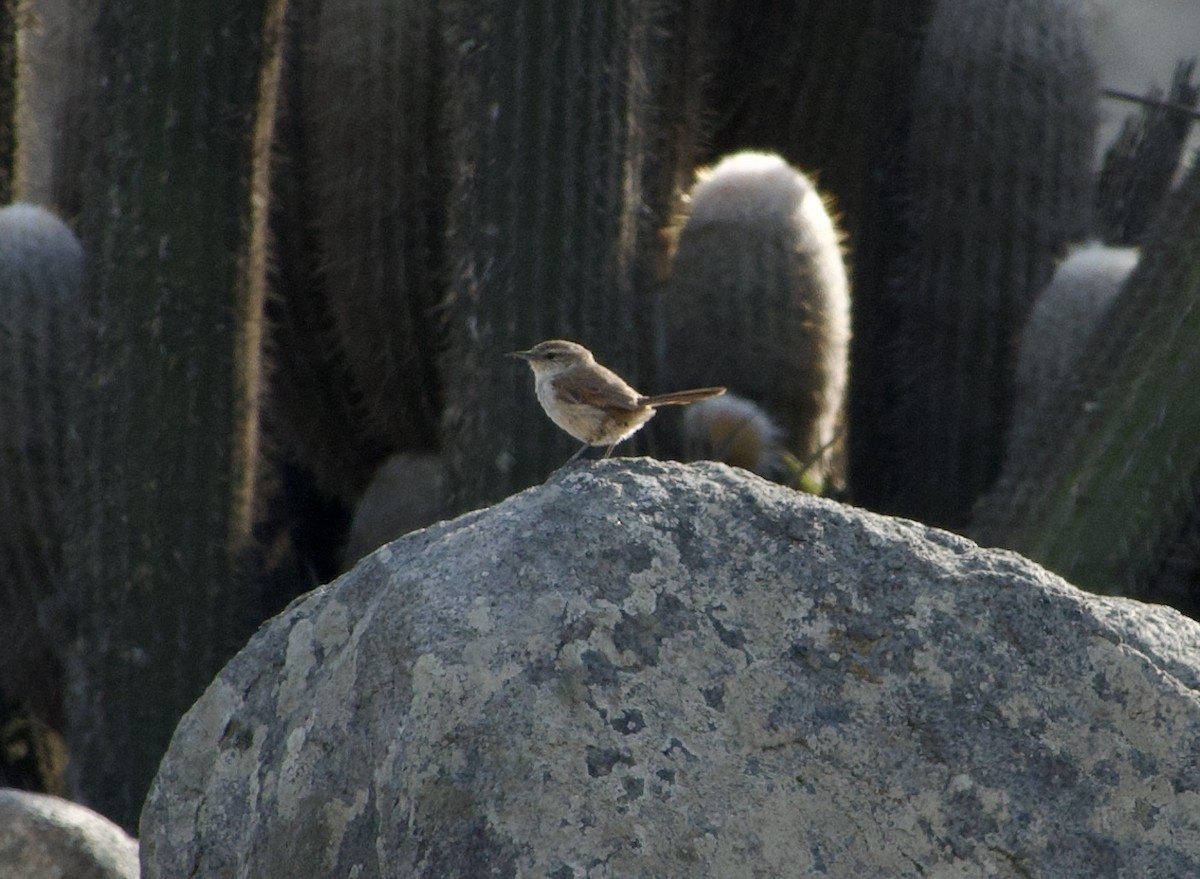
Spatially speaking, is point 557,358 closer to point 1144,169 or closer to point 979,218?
point 979,218

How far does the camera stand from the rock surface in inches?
130

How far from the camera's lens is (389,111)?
572 centimetres

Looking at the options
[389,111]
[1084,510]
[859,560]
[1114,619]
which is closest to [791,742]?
[859,560]

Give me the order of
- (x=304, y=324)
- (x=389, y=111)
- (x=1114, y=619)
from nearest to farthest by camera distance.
A: (x=1114, y=619) < (x=389, y=111) < (x=304, y=324)

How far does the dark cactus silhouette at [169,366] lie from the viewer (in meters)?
4.86

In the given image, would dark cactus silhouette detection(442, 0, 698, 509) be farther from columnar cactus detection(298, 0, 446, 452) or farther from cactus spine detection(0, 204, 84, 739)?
cactus spine detection(0, 204, 84, 739)

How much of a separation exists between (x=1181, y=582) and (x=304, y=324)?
10.5 ft

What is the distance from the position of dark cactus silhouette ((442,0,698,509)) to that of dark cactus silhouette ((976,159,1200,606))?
4.21ft

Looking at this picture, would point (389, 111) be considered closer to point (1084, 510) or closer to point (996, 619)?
point (1084, 510)

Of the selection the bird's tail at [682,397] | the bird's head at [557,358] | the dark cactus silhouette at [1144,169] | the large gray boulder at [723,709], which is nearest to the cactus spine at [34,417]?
the bird's head at [557,358]

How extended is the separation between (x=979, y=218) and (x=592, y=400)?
3.29 meters

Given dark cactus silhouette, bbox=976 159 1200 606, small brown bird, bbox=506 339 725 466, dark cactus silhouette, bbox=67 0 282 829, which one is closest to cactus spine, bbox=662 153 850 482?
dark cactus silhouette, bbox=976 159 1200 606

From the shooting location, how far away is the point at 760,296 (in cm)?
560

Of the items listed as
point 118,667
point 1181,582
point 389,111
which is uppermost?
point 389,111
